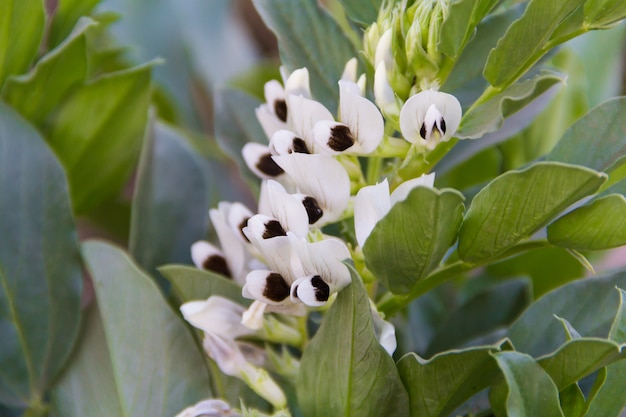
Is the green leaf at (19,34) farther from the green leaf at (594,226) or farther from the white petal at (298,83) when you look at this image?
the green leaf at (594,226)

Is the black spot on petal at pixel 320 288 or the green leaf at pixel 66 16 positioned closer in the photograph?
the black spot on petal at pixel 320 288

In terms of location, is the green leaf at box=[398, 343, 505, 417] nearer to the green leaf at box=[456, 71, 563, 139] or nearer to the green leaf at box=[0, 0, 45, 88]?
the green leaf at box=[456, 71, 563, 139]

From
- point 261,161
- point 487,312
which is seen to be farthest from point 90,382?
point 487,312

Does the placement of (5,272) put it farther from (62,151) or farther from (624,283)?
(624,283)

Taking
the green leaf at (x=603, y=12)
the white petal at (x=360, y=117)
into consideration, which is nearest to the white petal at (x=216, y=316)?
the white petal at (x=360, y=117)

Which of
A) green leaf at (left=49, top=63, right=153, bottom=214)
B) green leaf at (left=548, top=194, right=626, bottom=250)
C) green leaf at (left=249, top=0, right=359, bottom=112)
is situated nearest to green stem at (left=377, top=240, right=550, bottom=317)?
green leaf at (left=548, top=194, right=626, bottom=250)

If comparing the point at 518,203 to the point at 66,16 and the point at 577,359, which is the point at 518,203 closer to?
the point at 577,359
